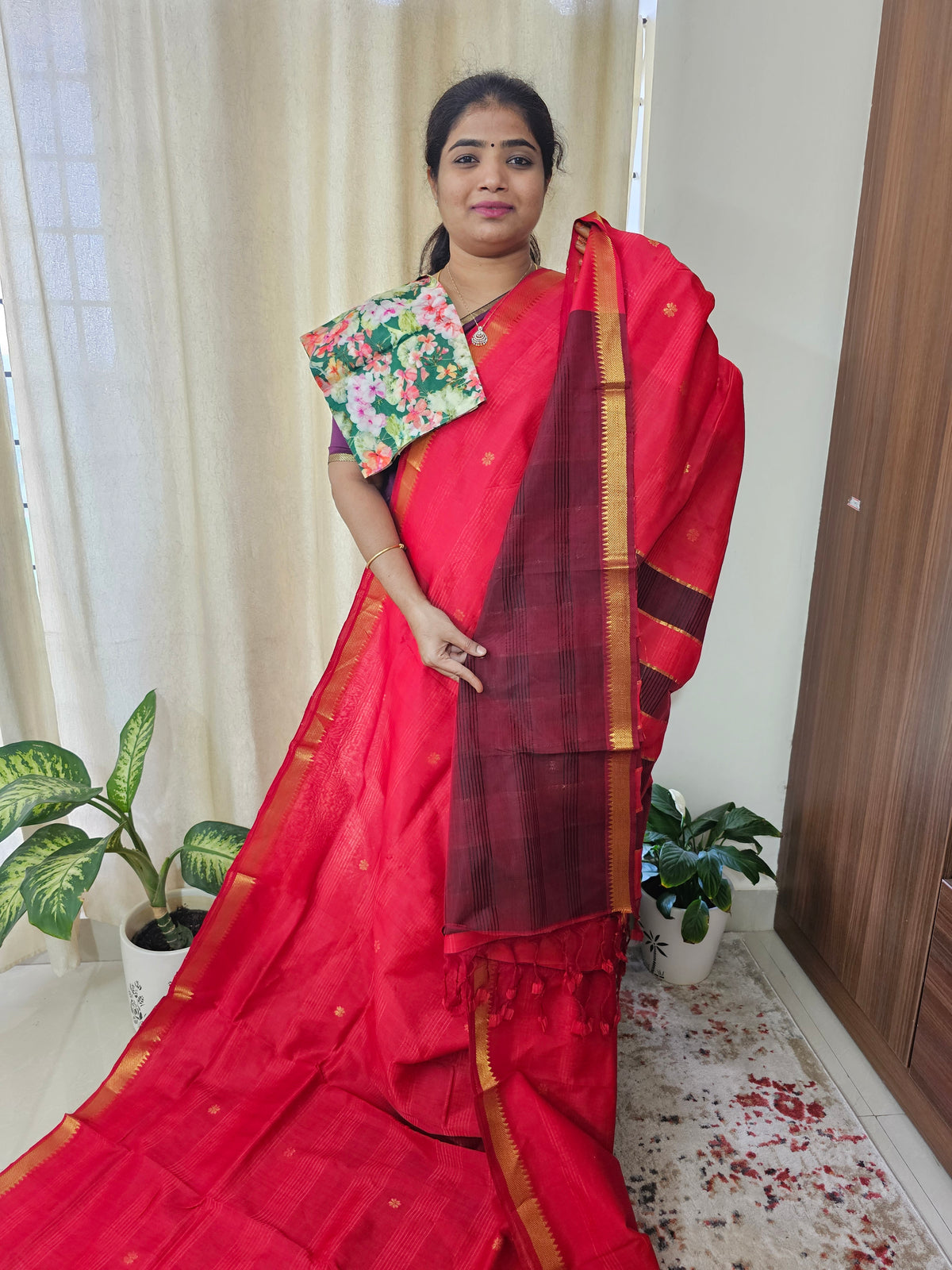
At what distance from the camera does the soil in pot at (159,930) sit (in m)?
1.56

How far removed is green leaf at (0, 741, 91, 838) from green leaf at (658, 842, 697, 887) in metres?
1.00

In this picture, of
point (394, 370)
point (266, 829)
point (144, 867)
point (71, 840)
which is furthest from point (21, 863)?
point (394, 370)

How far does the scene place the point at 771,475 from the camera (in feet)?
5.55

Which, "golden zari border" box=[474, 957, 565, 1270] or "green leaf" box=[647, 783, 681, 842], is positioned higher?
"green leaf" box=[647, 783, 681, 842]

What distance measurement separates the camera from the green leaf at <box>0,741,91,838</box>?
1446mm

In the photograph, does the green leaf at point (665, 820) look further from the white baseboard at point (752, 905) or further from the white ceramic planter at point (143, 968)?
the white ceramic planter at point (143, 968)

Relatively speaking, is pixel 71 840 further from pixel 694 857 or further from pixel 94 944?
pixel 694 857

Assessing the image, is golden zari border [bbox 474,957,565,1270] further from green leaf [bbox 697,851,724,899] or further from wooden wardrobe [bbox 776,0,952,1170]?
wooden wardrobe [bbox 776,0,952,1170]

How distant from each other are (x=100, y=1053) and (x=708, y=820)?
119 cm

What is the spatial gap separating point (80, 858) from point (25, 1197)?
0.43m

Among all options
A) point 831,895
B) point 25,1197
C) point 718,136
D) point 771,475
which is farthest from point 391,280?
point 25,1197

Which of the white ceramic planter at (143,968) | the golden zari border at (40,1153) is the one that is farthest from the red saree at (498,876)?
the white ceramic planter at (143,968)

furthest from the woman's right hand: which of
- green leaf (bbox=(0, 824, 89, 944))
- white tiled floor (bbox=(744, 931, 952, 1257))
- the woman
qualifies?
white tiled floor (bbox=(744, 931, 952, 1257))

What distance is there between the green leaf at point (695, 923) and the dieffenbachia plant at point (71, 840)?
0.80 meters
